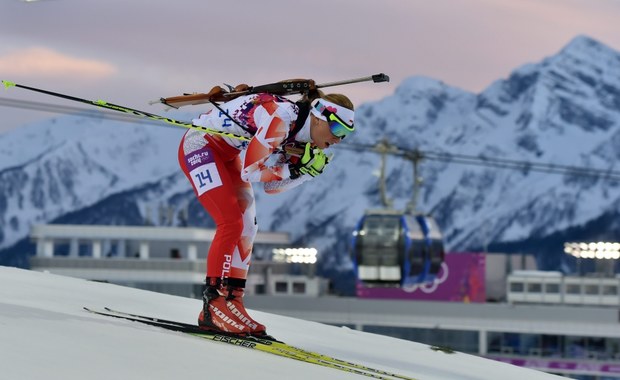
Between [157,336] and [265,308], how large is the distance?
8486 centimetres

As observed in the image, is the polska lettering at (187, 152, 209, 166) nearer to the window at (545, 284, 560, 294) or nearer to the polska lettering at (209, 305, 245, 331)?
the polska lettering at (209, 305, 245, 331)

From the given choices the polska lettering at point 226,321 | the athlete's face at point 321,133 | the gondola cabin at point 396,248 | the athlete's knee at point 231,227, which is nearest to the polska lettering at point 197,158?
the athlete's knee at point 231,227

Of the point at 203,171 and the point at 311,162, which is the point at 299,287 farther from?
the point at 311,162

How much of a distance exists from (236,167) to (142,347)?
2.14 metres

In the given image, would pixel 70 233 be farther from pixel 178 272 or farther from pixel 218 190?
pixel 218 190

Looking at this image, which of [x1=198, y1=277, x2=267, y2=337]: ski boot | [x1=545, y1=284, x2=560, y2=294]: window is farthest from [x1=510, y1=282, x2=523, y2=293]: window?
[x1=198, y1=277, x2=267, y2=337]: ski boot

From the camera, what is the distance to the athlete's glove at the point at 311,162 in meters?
9.02

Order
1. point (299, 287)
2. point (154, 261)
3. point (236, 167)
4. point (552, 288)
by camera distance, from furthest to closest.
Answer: point (154, 261), point (299, 287), point (552, 288), point (236, 167)

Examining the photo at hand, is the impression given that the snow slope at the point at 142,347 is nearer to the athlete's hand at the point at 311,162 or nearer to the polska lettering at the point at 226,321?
the polska lettering at the point at 226,321

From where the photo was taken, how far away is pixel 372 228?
192ft

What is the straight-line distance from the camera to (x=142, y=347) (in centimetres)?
793

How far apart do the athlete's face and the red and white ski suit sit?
0.07 m

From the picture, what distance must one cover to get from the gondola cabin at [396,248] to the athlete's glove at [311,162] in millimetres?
47044

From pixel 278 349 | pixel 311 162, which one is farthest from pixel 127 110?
pixel 278 349
